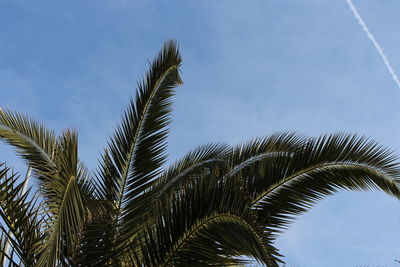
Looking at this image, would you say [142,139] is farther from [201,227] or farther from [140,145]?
[201,227]

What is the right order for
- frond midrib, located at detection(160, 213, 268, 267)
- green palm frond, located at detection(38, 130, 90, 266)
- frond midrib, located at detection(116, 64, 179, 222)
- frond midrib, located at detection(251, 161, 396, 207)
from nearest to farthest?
green palm frond, located at detection(38, 130, 90, 266) → frond midrib, located at detection(160, 213, 268, 267) → frond midrib, located at detection(251, 161, 396, 207) → frond midrib, located at detection(116, 64, 179, 222)

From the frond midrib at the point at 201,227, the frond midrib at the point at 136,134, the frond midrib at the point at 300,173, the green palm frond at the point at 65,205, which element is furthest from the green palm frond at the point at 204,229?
the frond midrib at the point at 136,134

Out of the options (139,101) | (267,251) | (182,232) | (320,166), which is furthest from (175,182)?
(267,251)

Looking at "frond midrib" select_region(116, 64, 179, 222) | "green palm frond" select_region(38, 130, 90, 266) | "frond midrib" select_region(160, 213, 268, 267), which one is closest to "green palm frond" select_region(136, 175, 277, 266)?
"frond midrib" select_region(160, 213, 268, 267)

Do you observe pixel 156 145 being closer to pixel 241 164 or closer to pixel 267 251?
pixel 241 164

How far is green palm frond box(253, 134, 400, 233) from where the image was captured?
6.01 meters

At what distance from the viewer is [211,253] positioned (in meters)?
Result: 4.62

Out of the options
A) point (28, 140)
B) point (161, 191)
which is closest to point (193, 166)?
point (161, 191)

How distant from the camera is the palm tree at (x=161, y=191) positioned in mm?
4270

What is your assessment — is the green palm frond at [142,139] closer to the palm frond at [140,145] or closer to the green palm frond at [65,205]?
the palm frond at [140,145]

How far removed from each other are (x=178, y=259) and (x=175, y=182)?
2593 mm

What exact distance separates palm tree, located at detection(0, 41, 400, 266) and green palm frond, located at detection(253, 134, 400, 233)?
1 cm

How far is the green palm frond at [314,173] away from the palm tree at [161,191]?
0.01 metres

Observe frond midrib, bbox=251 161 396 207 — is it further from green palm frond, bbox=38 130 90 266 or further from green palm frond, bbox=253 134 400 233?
green palm frond, bbox=38 130 90 266
